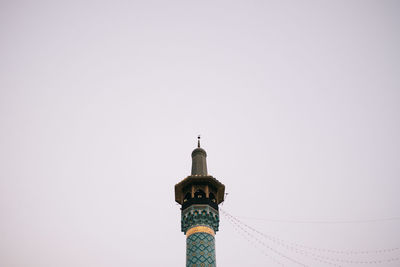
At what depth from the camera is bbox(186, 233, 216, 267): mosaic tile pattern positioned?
1522 centimetres

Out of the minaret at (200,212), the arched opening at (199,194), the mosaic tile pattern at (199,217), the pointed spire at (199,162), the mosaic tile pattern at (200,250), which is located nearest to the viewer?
the mosaic tile pattern at (200,250)

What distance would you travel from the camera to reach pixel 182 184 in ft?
59.3

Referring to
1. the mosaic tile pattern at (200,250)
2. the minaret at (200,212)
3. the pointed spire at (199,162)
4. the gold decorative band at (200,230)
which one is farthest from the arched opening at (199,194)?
the mosaic tile pattern at (200,250)

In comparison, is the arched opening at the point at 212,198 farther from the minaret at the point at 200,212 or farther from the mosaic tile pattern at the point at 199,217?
the mosaic tile pattern at the point at 199,217

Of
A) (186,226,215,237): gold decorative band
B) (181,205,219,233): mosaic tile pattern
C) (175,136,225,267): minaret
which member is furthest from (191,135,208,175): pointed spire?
(186,226,215,237): gold decorative band

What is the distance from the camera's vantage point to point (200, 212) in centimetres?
1675

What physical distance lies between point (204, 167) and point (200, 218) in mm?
3449

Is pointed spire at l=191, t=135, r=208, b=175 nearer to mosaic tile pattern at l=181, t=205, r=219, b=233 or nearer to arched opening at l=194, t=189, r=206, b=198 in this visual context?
arched opening at l=194, t=189, r=206, b=198

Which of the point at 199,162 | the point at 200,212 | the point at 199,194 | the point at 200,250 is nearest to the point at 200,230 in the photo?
the point at 200,212

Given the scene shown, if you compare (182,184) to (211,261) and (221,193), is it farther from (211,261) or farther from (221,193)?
(211,261)

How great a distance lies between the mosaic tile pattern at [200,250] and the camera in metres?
15.2

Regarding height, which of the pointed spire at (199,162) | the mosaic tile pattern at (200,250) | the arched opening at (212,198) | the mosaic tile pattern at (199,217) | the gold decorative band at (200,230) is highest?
the pointed spire at (199,162)

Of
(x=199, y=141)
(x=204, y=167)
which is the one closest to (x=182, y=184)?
(x=204, y=167)

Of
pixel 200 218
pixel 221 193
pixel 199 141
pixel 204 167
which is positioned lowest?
pixel 200 218
